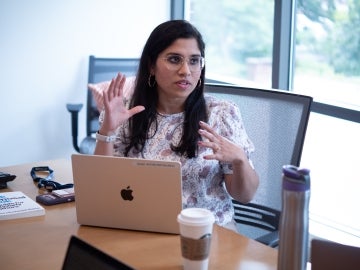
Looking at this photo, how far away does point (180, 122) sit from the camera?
2.21m

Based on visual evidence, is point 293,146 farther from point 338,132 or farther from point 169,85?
point 338,132

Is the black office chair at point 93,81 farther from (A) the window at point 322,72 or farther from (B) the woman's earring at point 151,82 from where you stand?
(B) the woman's earring at point 151,82

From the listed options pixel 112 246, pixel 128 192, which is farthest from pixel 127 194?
pixel 112 246

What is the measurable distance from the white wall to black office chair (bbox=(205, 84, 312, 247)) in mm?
2085

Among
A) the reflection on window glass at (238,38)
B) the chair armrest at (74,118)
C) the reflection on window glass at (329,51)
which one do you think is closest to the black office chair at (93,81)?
the chair armrest at (74,118)

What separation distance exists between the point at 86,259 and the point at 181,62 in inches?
46.2

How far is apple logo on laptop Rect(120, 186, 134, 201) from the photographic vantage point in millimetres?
1669

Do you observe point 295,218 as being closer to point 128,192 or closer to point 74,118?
point 128,192

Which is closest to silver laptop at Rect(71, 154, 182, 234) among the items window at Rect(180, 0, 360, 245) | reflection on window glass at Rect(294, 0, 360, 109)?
window at Rect(180, 0, 360, 245)

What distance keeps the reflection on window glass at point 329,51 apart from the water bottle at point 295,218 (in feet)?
6.64

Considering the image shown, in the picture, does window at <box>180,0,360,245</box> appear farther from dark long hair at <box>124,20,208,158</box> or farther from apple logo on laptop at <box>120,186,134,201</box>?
apple logo on laptop at <box>120,186,134,201</box>

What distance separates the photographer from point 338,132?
11.2ft

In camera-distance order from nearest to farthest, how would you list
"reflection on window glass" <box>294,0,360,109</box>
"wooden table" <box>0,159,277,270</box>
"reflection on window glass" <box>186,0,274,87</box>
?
"wooden table" <box>0,159,277,270</box>
"reflection on window glass" <box>294,0,360,109</box>
"reflection on window glass" <box>186,0,274,87</box>

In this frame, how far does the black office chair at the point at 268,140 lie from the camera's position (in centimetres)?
205
